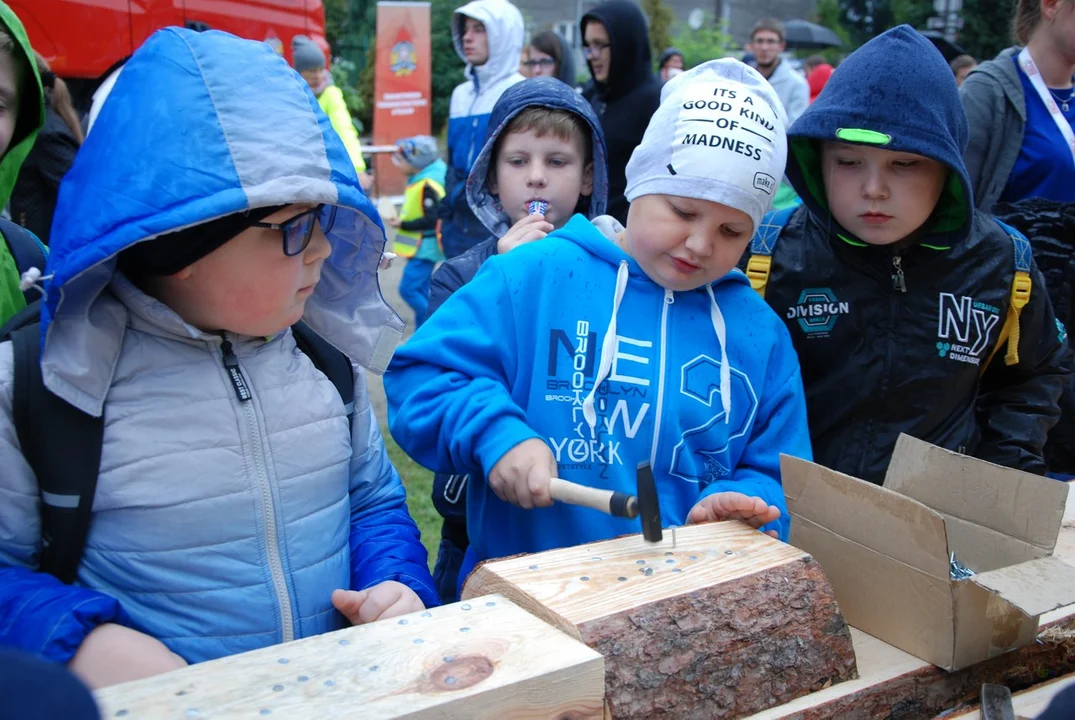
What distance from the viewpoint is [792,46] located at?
2402 cm

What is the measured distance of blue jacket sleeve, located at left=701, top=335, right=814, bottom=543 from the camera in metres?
2.06

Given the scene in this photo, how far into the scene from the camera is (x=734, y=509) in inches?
71.7

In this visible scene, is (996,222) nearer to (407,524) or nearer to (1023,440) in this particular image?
(1023,440)

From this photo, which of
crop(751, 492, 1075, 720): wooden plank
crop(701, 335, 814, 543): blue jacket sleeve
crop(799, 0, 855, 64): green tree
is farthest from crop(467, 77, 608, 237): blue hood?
crop(799, 0, 855, 64): green tree

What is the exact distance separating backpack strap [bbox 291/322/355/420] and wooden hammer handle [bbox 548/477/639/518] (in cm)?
43

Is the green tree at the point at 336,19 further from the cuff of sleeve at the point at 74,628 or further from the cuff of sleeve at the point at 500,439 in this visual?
the cuff of sleeve at the point at 74,628

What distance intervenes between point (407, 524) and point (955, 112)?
1.71 metres

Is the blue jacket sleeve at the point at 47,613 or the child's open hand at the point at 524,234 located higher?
the child's open hand at the point at 524,234

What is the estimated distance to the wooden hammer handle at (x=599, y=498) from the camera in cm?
154

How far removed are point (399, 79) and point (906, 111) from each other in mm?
13190

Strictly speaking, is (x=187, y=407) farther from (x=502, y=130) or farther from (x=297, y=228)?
(x=502, y=130)

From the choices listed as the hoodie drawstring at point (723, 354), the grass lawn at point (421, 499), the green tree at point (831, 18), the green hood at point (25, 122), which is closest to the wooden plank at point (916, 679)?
the hoodie drawstring at point (723, 354)

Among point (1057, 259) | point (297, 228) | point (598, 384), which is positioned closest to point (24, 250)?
point (297, 228)

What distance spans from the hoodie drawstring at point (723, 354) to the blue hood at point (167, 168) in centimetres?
89
